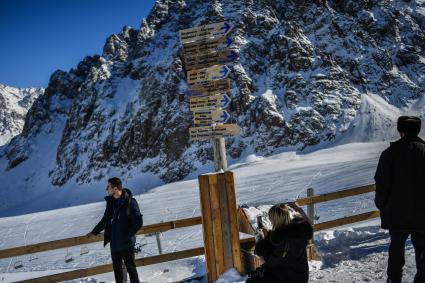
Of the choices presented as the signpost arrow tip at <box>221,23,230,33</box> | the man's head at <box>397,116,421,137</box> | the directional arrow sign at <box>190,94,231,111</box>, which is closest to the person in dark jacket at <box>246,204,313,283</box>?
the man's head at <box>397,116,421,137</box>

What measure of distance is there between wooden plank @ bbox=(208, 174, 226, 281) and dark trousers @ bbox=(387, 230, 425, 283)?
Answer: 226cm

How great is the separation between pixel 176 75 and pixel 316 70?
27558 millimetres

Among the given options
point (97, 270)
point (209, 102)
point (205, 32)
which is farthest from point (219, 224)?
point (205, 32)

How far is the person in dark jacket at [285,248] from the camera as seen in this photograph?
11.8ft

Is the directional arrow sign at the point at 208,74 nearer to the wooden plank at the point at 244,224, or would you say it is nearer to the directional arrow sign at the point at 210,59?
the directional arrow sign at the point at 210,59

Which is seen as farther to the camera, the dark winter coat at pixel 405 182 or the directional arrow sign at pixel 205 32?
the directional arrow sign at pixel 205 32

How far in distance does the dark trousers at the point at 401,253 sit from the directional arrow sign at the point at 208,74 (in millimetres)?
3052

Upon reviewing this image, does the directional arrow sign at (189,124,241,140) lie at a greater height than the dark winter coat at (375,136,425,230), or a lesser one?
greater

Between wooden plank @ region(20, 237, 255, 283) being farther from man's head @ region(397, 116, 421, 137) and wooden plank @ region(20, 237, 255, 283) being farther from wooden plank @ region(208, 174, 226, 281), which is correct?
man's head @ region(397, 116, 421, 137)

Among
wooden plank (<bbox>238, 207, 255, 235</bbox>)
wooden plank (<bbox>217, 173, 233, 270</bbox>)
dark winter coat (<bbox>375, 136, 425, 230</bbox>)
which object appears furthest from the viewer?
wooden plank (<bbox>238, 207, 255, 235</bbox>)

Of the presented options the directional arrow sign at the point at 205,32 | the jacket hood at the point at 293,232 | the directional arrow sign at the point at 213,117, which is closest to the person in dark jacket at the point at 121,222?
the directional arrow sign at the point at 213,117

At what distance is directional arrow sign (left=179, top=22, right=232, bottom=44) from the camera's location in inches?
236

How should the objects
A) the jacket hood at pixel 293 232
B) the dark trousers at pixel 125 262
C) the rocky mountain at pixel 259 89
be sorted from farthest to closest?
1. the rocky mountain at pixel 259 89
2. the dark trousers at pixel 125 262
3. the jacket hood at pixel 293 232

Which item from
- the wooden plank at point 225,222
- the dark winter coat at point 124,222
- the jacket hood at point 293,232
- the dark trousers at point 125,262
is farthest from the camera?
the wooden plank at point 225,222
